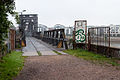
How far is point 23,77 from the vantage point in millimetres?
4879

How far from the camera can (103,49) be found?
10.0 metres

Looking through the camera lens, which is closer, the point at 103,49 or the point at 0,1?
the point at 0,1

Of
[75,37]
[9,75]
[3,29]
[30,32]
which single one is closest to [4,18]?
[3,29]

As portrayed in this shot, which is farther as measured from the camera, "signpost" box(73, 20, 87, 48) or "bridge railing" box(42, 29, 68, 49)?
"bridge railing" box(42, 29, 68, 49)

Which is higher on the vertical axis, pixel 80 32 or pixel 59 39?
pixel 80 32

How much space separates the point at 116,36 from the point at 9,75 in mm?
6277

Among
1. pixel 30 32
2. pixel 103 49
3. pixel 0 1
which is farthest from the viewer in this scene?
pixel 30 32

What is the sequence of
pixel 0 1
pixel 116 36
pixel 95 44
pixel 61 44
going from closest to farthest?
pixel 0 1 < pixel 116 36 < pixel 95 44 < pixel 61 44

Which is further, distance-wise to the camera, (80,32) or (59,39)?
(59,39)

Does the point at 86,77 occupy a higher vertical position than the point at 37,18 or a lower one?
lower

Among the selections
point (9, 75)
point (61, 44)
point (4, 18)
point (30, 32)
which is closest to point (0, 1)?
point (4, 18)

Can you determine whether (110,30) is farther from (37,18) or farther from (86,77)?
(37,18)

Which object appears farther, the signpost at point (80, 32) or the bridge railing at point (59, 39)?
the bridge railing at point (59, 39)

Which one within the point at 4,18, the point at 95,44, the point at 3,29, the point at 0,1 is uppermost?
the point at 0,1
